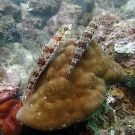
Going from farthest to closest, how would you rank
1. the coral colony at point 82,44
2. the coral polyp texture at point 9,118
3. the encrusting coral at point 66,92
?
the coral polyp texture at point 9,118 < the coral colony at point 82,44 < the encrusting coral at point 66,92

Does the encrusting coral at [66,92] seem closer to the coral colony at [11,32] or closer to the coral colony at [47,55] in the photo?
the coral colony at [47,55]

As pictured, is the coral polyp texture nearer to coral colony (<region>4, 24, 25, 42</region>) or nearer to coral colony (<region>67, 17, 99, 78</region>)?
coral colony (<region>67, 17, 99, 78</region>)

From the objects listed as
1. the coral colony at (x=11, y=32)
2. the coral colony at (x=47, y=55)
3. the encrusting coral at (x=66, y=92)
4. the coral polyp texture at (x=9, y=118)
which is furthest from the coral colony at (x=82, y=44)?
the coral colony at (x=11, y=32)

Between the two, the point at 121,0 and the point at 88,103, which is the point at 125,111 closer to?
the point at 88,103

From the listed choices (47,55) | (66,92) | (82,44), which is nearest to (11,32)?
(47,55)

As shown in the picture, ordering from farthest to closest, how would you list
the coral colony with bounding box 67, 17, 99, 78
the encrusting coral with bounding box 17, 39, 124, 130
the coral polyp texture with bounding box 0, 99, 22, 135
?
the coral polyp texture with bounding box 0, 99, 22, 135 < the coral colony with bounding box 67, 17, 99, 78 < the encrusting coral with bounding box 17, 39, 124, 130

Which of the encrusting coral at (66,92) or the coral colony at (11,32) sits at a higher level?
the encrusting coral at (66,92)

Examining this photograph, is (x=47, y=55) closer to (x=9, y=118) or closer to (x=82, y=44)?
(x=82, y=44)

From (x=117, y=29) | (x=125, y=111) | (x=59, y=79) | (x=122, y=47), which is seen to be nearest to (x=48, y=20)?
(x=117, y=29)

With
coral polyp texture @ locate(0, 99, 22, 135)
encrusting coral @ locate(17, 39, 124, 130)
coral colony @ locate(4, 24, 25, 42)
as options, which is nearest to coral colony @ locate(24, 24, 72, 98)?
encrusting coral @ locate(17, 39, 124, 130)
